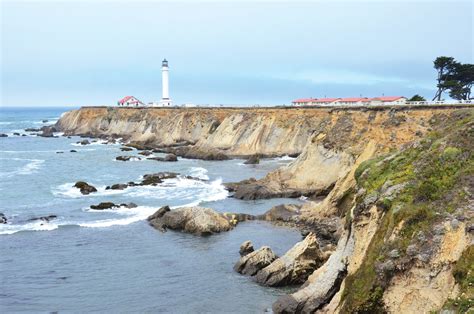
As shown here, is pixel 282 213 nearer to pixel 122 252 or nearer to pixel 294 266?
pixel 122 252

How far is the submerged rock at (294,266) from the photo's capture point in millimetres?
21775

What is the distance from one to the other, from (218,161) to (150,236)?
3680 cm

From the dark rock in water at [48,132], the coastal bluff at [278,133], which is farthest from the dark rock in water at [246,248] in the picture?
the dark rock in water at [48,132]

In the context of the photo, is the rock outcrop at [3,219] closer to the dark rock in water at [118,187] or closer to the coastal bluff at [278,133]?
the dark rock in water at [118,187]

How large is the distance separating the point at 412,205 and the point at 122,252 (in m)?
17.3

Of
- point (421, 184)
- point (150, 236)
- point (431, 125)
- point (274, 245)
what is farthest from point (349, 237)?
point (431, 125)

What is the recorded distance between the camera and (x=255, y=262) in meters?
23.4

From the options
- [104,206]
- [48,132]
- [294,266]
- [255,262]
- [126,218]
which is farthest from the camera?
[48,132]

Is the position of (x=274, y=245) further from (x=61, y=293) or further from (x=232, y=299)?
(x=61, y=293)

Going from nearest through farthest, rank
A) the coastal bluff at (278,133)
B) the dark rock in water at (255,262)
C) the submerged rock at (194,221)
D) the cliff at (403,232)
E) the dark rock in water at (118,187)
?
1. the cliff at (403,232)
2. the dark rock in water at (255,262)
3. the submerged rock at (194,221)
4. the coastal bluff at (278,133)
5. the dark rock in water at (118,187)

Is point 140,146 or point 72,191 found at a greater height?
point 140,146

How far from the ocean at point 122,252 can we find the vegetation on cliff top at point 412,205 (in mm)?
6269

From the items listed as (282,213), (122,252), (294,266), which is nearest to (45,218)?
(122,252)

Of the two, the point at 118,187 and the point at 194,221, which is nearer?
the point at 194,221
